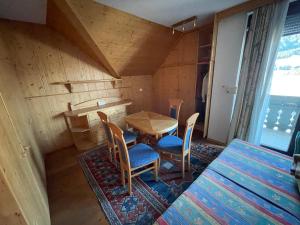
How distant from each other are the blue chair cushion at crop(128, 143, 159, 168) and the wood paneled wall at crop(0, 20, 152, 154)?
163 cm

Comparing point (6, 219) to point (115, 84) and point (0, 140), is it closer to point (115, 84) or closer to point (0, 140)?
point (0, 140)

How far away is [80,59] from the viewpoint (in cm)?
287

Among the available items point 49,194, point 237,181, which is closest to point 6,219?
point 49,194

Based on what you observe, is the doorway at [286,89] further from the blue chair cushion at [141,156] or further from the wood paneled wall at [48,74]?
the wood paneled wall at [48,74]

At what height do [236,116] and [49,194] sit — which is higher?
[236,116]

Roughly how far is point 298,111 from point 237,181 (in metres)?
1.74

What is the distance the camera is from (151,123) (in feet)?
7.10

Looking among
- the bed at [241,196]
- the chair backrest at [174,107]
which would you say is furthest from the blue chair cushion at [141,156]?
the chair backrest at [174,107]

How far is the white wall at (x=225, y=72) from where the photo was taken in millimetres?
2180

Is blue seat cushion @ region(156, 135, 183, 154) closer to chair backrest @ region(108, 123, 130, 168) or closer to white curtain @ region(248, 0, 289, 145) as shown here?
chair backrest @ region(108, 123, 130, 168)

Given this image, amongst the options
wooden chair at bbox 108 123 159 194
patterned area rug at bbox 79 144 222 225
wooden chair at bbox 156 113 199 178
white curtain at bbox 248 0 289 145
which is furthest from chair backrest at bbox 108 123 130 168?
white curtain at bbox 248 0 289 145

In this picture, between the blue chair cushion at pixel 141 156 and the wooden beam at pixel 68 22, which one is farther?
the wooden beam at pixel 68 22

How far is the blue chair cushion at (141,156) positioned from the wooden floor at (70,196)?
0.68m

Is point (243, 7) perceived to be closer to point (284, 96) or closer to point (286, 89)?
point (286, 89)
